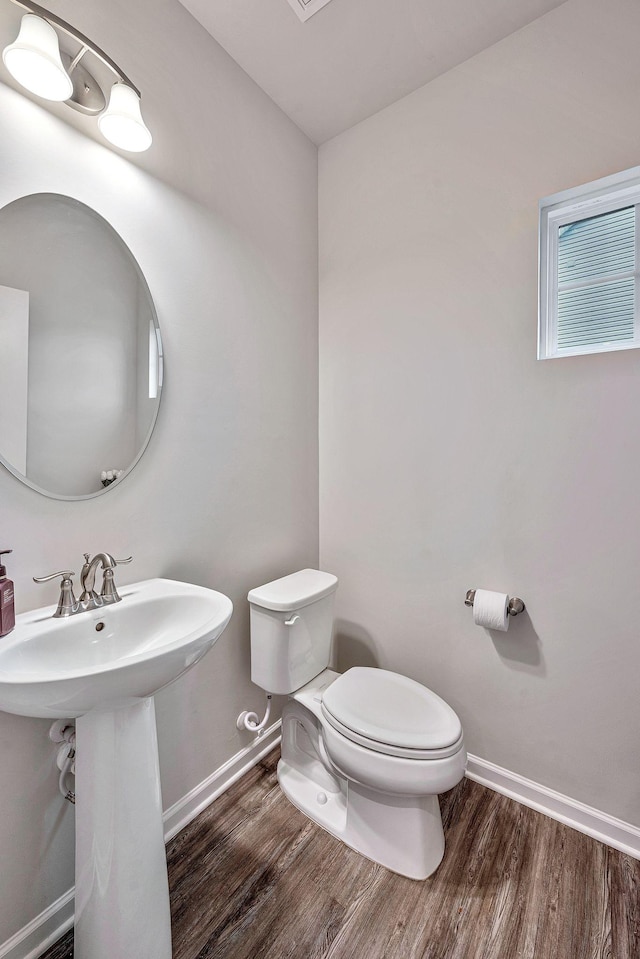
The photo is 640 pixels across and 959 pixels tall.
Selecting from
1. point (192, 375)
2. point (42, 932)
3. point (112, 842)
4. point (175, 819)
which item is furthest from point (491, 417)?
point (42, 932)

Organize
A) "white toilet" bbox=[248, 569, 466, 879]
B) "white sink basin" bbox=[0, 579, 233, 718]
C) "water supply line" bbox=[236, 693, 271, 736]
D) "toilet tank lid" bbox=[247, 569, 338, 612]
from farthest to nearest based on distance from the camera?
"water supply line" bbox=[236, 693, 271, 736]
"toilet tank lid" bbox=[247, 569, 338, 612]
"white toilet" bbox=[248, 569, 466, 879]
"white sink basin" bbox=[0, 579, 233, 718]

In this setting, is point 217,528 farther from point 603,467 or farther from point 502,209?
point 502,209

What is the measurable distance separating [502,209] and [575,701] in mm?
1714

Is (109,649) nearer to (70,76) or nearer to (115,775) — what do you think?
(115,775)

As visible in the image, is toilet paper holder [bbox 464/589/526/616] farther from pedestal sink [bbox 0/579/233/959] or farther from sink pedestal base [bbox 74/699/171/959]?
sink pedestal base [bbox 74/699/171/959]

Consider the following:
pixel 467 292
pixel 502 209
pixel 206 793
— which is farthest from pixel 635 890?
pixel 502 209

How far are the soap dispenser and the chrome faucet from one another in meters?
0.08

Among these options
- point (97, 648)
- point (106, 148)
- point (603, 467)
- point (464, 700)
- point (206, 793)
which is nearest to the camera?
point (97, 648)

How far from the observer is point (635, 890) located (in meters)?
1.19

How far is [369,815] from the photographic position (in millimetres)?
1299

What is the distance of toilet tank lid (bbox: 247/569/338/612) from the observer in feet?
4.81

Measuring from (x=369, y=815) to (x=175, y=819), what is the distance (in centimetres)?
63

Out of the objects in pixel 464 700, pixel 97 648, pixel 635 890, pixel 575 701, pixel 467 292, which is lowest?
pixel 635 890

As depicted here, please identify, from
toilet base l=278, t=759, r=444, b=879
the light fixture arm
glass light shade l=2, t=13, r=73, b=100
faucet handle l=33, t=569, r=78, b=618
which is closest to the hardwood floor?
toilet base l=278, t=759, r=444, b=879
